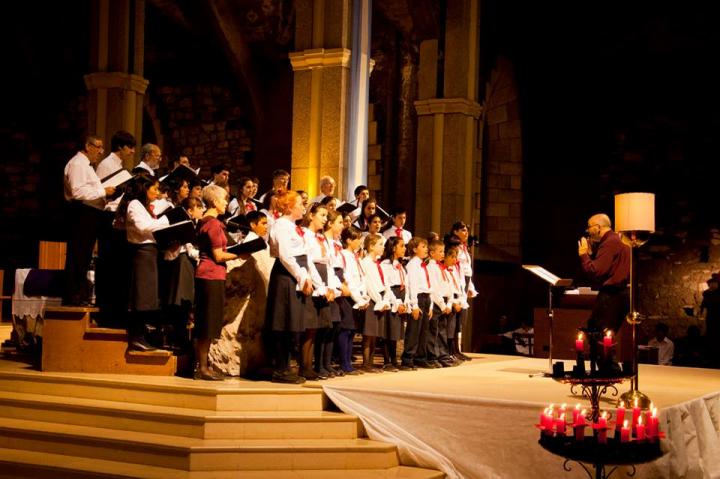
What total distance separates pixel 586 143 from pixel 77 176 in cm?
1007

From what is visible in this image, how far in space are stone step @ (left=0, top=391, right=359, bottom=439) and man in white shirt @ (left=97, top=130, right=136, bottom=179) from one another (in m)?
2.20

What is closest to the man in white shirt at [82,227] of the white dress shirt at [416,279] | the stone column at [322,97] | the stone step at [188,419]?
the stone step at [188,419]

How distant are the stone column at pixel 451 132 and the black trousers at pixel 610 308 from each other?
5.02 meters

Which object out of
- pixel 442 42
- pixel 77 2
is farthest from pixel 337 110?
pixel 77 2

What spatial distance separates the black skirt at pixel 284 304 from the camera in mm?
6809

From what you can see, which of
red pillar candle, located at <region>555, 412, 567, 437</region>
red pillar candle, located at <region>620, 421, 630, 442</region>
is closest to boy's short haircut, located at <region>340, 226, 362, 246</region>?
red pillar candle, located at <region>555, 412, 567, 437</region>

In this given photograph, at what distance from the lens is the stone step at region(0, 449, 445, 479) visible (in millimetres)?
5535

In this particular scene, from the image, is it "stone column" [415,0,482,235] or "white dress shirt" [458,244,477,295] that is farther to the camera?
"stone column" [415,0,482,235]

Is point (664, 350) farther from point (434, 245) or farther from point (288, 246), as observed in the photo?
point (288, 246)

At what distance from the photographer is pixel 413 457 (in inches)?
246

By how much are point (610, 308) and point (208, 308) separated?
328cm

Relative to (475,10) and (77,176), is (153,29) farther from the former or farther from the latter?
(77,176)

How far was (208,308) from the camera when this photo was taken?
6773 mm

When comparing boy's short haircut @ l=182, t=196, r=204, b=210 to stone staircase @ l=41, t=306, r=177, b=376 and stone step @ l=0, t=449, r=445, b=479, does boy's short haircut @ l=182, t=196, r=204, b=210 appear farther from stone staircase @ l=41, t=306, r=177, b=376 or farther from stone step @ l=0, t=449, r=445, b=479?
stone step @ l=0, t=449, r=445, b=479
